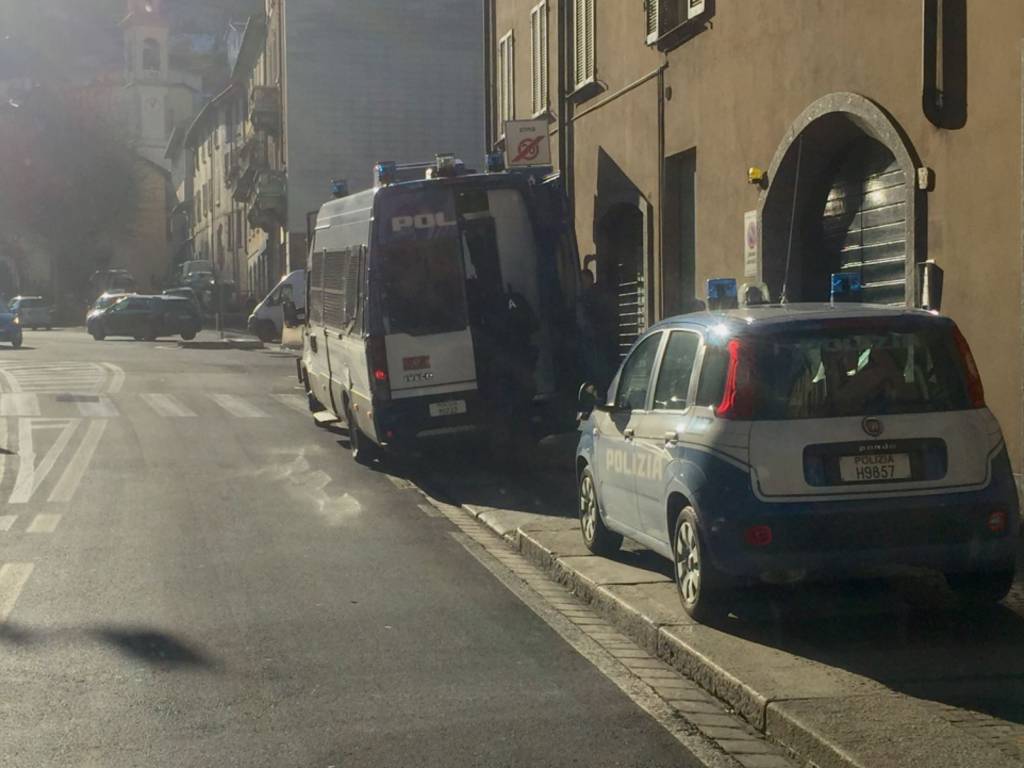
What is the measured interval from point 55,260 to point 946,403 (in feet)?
271

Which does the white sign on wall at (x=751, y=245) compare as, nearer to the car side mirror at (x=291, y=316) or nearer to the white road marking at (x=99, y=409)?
the car side mirror at (x=291, y=316)

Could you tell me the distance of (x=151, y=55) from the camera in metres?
123

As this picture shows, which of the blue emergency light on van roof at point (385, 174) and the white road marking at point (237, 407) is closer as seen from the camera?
the blue emergency light on van roof at point (385, 174)

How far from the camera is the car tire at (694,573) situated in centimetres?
757

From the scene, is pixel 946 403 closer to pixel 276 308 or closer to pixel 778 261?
pixel 778 261

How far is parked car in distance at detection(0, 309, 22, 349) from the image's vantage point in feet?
149

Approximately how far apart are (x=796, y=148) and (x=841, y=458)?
750 cm

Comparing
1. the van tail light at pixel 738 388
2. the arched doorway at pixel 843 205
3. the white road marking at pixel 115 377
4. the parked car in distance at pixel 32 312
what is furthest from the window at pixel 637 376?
the parked car in distance at pixel 32 312

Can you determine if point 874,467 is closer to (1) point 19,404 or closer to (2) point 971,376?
(2) point 971,376

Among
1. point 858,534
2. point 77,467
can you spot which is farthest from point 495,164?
point 858,534

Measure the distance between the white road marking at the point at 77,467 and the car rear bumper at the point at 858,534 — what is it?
7293mm

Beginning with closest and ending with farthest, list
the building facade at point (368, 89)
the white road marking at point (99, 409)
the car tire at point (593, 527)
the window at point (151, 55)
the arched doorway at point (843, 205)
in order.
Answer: the car tire at point (593, 527)
the arched doorway at point (843, 205)
the white road marking at point (99, 409)
the building facade at point (368, 89)
the window at point (151, 55)

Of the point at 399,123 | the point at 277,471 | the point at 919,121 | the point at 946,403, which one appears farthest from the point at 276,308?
the point at 946,403

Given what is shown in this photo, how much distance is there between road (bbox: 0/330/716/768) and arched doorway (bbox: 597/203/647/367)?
6047mm
